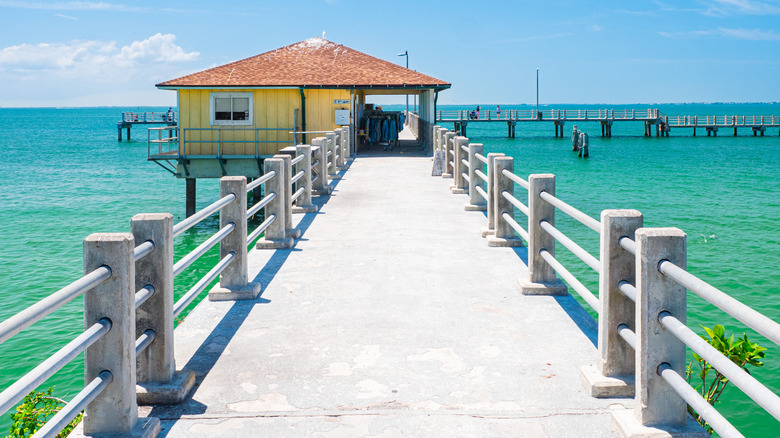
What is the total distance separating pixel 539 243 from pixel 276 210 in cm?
351

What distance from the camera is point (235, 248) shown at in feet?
22.0

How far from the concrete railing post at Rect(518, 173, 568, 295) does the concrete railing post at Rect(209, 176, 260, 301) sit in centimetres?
252

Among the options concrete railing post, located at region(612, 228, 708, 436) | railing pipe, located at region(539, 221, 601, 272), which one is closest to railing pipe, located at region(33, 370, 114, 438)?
concrete railing post, located at region(612, 228, 708, 436)

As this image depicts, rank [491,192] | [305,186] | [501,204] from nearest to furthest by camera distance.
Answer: [501,204], [491,192], [305,186]

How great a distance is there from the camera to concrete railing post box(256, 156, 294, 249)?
29.3 feet

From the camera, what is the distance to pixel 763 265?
66.6 feet

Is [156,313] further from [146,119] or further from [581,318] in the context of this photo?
[146,119]

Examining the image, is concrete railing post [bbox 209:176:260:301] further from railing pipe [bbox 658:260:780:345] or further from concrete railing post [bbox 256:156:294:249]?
railing pipe [bbox 658:260:780:345]

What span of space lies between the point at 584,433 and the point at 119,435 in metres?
2.39

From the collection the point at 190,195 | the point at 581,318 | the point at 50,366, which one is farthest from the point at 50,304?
the point at 190,195

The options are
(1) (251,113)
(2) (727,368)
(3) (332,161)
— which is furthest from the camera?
(1) (251,113)

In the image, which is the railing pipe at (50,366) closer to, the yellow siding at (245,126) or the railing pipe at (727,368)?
→ the railing pipe at (727,368)

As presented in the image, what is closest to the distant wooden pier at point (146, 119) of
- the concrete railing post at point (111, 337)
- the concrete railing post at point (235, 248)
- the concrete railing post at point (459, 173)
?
the concrete railing post at point (459, 173)

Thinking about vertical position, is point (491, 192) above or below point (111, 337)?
above
